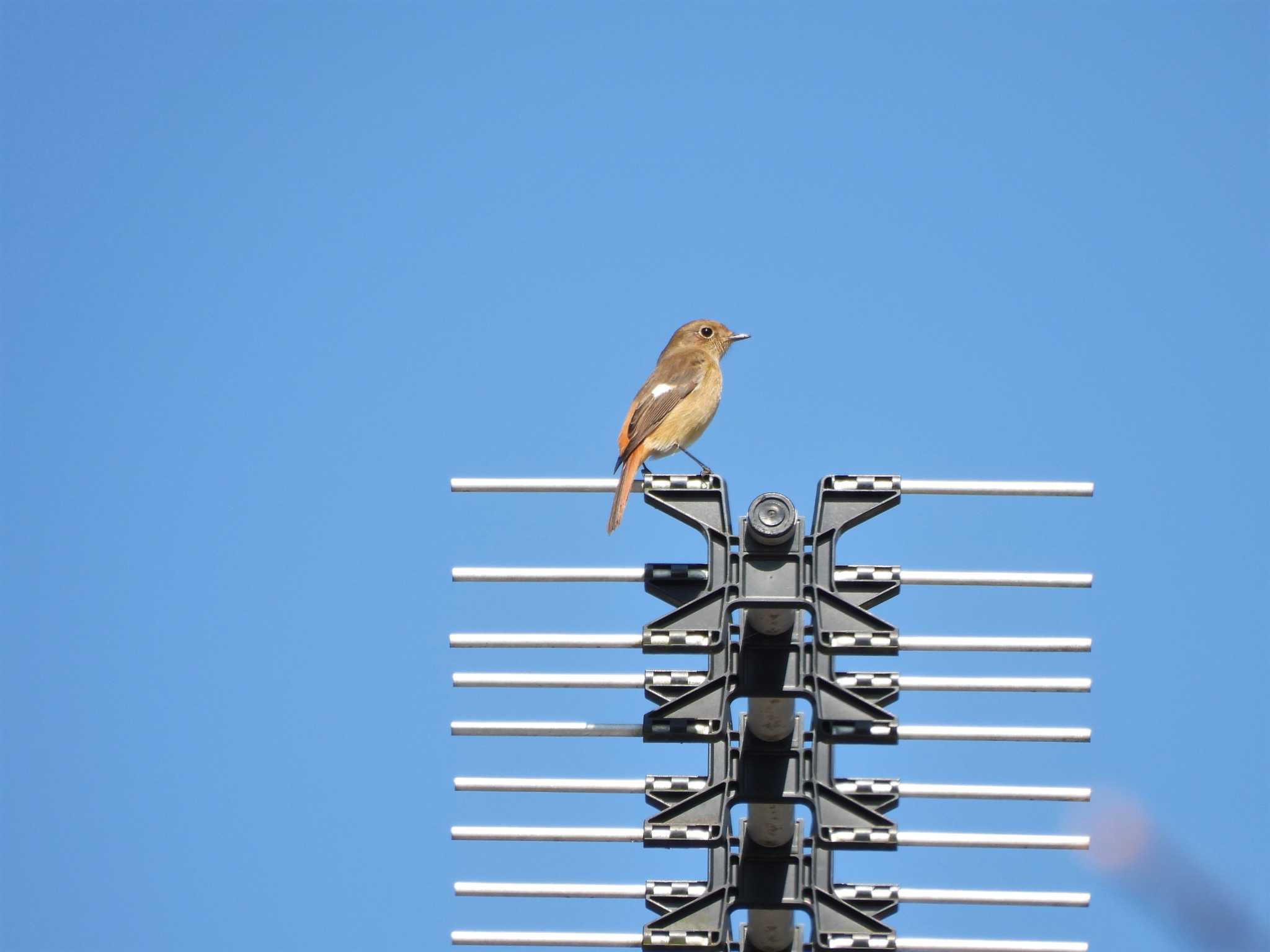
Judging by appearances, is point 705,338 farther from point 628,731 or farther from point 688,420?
point 628,731

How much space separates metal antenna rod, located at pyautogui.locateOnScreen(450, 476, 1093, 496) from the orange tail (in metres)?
0.24

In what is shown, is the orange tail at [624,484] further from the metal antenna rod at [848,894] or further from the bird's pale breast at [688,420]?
the metal antenna rod at [848,894]

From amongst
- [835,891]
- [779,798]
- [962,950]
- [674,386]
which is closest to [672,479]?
[779,798]

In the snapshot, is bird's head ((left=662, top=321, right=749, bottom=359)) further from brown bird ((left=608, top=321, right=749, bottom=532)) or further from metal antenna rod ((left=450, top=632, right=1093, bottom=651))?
metal antenna rod ((left=450, top=632, right=1093, bottom=651))

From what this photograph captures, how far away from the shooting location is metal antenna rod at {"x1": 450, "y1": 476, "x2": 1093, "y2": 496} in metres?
5.09

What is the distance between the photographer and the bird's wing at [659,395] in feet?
26.8

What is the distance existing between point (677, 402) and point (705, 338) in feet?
4.06

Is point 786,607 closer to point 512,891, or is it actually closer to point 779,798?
point 779,798

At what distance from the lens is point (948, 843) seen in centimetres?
520

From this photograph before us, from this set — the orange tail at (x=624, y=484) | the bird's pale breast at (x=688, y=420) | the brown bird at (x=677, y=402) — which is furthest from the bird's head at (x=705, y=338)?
the orange tail at (x=624, y=484)

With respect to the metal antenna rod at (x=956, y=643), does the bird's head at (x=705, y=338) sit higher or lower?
higher

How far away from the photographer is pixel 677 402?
28.0ft

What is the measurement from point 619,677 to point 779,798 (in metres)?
0.73

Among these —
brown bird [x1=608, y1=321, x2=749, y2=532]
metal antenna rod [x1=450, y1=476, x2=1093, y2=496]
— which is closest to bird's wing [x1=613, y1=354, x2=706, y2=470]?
brown bird [x1=608, y1=321, x2=749, y2=532]
